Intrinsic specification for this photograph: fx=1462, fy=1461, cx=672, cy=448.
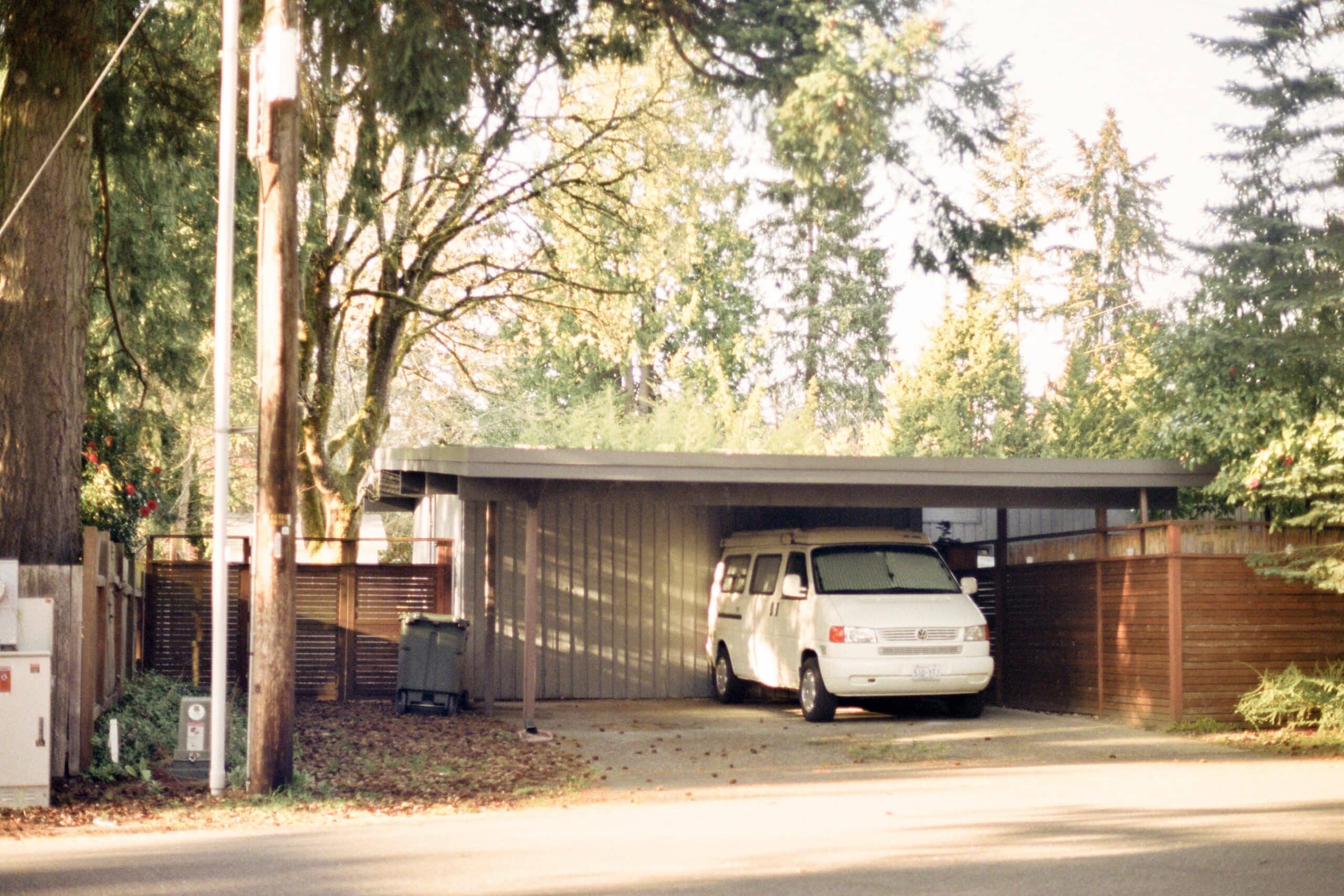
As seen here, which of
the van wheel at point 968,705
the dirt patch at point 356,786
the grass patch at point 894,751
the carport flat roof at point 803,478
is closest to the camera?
the dirt patch at point 356,786

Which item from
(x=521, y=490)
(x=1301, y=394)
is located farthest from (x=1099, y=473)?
(x=521, y=490)

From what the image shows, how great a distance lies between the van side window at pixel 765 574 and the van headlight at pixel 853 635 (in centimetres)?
172

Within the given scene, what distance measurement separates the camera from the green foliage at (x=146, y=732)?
1129cm

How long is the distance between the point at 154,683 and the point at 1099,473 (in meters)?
11.1

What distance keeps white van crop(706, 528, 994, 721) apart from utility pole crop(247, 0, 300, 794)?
648 centimetres

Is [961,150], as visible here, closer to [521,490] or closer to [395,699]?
[521,490]

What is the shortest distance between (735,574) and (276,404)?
877 centimetres

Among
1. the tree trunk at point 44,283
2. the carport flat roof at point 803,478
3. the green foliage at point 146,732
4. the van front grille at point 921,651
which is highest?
the tree trunk at point 44,283

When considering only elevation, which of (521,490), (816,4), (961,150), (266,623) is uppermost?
(816,4)

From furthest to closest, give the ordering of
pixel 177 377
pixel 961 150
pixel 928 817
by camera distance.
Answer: pixel 177 377 < pixel 961 150 < pixel 928 817

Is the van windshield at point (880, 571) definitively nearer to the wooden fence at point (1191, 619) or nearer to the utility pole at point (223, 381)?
the wooden fence at point (1191, 619)

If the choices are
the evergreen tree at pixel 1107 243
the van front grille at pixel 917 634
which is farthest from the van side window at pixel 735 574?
the evergreen tree at pixel 1107 243

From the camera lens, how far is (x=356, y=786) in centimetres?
1113

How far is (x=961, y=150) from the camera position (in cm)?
1259
